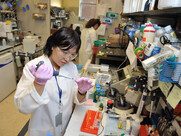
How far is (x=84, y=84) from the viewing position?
1.22m

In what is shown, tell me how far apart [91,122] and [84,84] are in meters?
0.34

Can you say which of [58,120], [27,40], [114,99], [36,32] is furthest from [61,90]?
[36,32]

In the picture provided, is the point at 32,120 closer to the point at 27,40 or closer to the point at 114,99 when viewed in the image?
the point at 114,99

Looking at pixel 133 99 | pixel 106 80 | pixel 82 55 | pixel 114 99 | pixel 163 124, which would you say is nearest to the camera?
pixel 163 124

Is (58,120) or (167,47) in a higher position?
(167,47)

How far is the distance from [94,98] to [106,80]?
0.37m

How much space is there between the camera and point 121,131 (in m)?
1.14

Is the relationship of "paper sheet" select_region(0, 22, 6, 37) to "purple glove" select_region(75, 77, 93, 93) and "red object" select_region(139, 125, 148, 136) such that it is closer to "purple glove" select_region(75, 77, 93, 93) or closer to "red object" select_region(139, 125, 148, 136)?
"purple glove" select_region(75, 77, 93, 93)

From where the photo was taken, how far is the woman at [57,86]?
1.07m

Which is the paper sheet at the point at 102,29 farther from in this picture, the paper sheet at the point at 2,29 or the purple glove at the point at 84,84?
the purple glove at the point at 84,84

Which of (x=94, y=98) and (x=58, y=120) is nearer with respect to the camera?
(x=58, y=120)

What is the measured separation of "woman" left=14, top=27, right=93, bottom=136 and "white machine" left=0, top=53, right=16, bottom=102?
192cm

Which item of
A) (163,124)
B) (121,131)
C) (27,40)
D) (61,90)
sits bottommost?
(121,131)

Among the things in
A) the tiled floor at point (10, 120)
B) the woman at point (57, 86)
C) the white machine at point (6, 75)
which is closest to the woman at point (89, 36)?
the white machine at point (6, 75)
